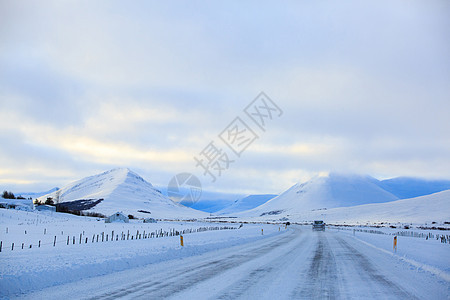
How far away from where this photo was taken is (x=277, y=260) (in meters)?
17.5

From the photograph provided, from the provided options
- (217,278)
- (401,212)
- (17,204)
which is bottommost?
(217,278)

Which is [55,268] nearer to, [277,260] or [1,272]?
[1,272]

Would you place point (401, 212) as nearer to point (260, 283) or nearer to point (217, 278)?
point (217, 278)

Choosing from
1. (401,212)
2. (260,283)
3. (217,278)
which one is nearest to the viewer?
(260,283)

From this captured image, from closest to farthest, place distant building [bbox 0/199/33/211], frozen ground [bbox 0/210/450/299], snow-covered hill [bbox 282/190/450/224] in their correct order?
1. frozen ground [bbox 0/210/450/299]
2. distant building [bbox 0/199/33/211]
3. snow-covered hill [bbox 282/190/450/224]

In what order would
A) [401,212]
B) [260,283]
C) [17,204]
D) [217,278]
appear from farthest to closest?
[401,212] < [17,204] < [217,278] < [260,283]

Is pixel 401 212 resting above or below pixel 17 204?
below

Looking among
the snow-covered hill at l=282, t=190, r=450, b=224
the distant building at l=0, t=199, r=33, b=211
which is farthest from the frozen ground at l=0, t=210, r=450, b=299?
the snow-covered hill at l=282, t=190, r=450, b=224

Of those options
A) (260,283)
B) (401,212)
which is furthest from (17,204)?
(401,212)

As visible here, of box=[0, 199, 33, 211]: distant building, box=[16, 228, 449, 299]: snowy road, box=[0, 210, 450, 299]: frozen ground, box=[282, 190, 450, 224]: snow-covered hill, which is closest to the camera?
box=[16, 228, 449, 299]: snowy road

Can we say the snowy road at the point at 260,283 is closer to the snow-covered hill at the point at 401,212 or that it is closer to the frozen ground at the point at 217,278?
the frozen ground at the point at 217,278

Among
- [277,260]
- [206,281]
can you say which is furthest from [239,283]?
[277,260]

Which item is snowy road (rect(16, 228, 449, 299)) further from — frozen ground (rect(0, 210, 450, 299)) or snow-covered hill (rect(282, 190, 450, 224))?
snow-covered hill (rect(282, 190, 450, 224))

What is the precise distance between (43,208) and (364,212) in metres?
129
